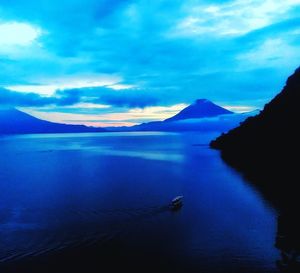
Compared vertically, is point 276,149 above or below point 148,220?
above

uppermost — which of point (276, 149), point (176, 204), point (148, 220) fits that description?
point (276, 149)

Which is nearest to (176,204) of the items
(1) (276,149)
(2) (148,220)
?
(2) (148,220)

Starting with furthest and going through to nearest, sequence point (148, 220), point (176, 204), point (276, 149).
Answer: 1. point (276, 149)
2. point (176, 204)
3. point (148, 220)

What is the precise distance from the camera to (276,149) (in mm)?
110500

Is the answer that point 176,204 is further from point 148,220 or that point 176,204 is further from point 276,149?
point 276,149

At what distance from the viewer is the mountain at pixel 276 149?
77.0m

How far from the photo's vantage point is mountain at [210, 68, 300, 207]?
253 ft

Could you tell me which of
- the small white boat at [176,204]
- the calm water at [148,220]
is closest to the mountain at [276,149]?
the calm water at [148,220]

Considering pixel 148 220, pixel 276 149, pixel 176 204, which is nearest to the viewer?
pixel 148 220

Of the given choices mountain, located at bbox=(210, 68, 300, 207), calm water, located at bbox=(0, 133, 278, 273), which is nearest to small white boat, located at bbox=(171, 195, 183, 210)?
calm water, located at bbox=(0, 133, 278, 273)

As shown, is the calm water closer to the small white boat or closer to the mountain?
the small white boat

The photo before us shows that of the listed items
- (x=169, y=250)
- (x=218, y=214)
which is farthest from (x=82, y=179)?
(x=169, y=250)

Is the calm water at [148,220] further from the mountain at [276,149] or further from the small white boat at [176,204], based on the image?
the mountain at [276,149]

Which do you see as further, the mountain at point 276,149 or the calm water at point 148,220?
the mountain at point 276,149
